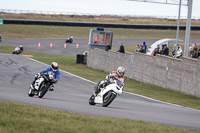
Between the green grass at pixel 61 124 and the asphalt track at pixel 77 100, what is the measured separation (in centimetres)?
121

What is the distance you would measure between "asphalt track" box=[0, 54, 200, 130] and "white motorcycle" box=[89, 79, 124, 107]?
0.21 m

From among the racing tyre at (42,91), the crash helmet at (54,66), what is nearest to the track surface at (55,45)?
the racing tyre at (42,91)

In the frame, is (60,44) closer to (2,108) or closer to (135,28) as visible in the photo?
(135,28)

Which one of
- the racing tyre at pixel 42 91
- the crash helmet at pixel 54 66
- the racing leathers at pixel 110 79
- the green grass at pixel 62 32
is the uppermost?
the green grass at pixel 62 32

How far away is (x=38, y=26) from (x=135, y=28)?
56.2 feet

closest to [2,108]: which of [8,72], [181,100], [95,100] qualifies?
[95,100]

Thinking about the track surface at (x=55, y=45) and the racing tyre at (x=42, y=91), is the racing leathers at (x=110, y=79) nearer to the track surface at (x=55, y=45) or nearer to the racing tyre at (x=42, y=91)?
the racing tyre at (x=42, y=91)

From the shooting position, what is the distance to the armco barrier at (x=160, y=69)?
21703mm

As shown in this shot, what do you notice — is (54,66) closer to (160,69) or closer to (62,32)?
(160,69)

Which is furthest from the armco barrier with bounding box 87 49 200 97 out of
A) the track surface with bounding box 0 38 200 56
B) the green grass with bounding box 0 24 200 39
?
the green grass with bounding box 0 24 200 39

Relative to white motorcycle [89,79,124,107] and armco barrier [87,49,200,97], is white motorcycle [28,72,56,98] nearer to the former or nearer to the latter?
white motorcycle [89,79,124,107]

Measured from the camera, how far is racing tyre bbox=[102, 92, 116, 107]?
44.4 feet

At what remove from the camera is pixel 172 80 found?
77.6 feet

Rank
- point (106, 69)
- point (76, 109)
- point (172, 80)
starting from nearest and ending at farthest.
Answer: point (76, 109)
point (172, 80)
point (106, 69)
